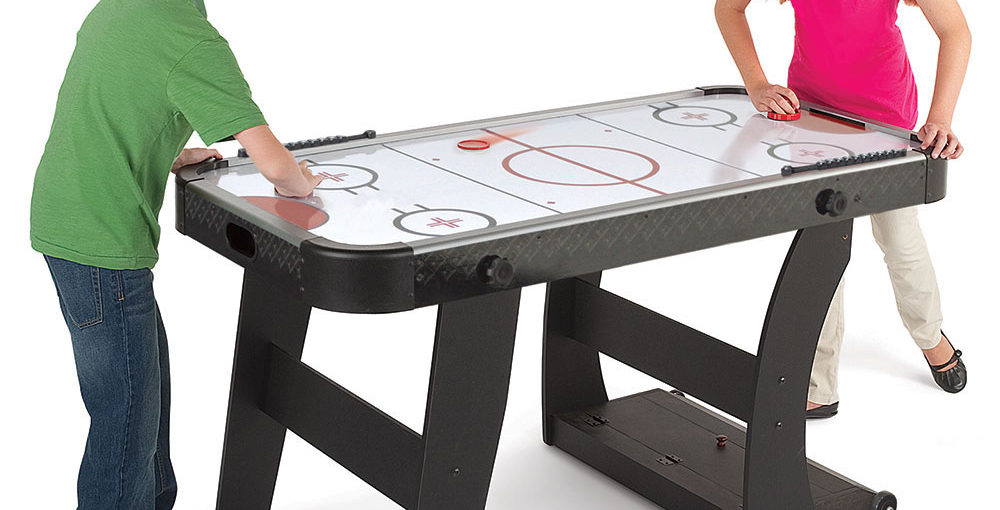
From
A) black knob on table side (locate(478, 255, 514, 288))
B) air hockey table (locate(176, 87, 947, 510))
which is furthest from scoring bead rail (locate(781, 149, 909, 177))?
black knob on table side (locate(478, 255, 514, 288))

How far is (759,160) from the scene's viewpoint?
3.45 metres

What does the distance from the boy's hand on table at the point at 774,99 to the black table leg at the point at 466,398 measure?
1108mm

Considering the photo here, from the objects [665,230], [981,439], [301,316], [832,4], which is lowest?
[981,439]

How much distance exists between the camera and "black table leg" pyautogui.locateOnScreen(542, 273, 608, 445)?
4.05m

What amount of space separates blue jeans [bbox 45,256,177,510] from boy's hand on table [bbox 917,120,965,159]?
1.73m

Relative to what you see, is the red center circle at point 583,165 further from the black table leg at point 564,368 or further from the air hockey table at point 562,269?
the black table leg at point 564,368

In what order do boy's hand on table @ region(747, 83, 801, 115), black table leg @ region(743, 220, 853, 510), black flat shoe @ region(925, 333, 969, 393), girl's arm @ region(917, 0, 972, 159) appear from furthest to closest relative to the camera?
black flat shoe @ region(925, 333, 969, 393)
boy's hand on table @ region(747, 83, 801, 115)
girl's arm @ region(917, 0, 972, 159)
black table leg @ region(743, 220, 853, 510)

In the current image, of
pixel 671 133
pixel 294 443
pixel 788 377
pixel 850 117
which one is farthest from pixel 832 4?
pixel 294 443

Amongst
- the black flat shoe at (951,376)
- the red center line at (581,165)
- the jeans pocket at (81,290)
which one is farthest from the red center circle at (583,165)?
the black flat shoe at (951,376)

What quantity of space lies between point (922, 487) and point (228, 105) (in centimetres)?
207

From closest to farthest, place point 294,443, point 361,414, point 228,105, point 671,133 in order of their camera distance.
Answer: point 228,105 → point 361,414 → point 671,133 → point 294,443

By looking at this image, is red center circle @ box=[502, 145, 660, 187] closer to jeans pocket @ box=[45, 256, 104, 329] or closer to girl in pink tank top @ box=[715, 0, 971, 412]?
girl in pink tank top @ box=[715, 0, 971, 412]

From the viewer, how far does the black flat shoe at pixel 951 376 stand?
4500mm

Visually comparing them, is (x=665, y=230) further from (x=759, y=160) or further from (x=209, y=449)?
(x=209, y=449)
